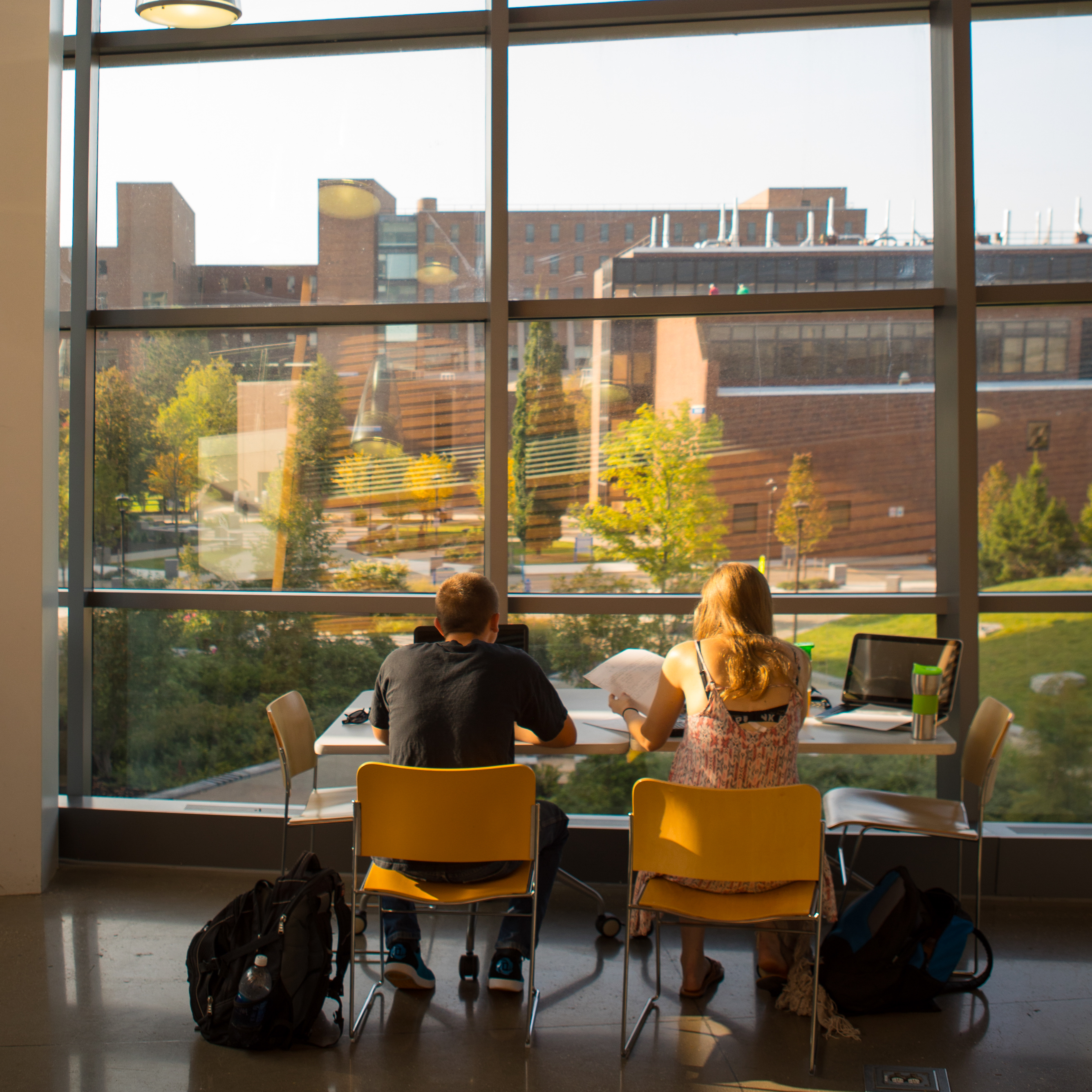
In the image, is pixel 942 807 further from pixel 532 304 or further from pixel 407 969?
pixel 532 304

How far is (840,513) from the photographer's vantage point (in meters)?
3.90

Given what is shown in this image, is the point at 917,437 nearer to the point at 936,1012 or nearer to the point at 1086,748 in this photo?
the point at 1086,748

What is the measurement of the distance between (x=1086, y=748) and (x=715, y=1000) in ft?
6.89

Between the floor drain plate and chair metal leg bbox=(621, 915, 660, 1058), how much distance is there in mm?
605

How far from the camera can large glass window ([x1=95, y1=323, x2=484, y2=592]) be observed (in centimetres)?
403

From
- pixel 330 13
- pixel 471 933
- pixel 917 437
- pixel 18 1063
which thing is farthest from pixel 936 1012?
Result: pixel 330 13

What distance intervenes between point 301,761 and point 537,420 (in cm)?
171

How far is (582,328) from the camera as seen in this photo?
3959 millimetres

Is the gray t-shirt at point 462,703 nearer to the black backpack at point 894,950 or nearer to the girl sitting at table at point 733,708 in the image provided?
the girl sitting at table at point 733,708

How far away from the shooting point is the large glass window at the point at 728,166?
389 cm

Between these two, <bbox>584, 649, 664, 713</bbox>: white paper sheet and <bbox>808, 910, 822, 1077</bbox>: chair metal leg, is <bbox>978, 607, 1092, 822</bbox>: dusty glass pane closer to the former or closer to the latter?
<bbox>584, 649, 664, 713</bbox>: white paper sheet

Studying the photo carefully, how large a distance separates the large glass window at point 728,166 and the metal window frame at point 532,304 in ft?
0.29

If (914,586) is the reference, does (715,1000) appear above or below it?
below

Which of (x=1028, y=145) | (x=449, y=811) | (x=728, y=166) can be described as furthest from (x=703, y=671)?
(x=1028, y=145)
